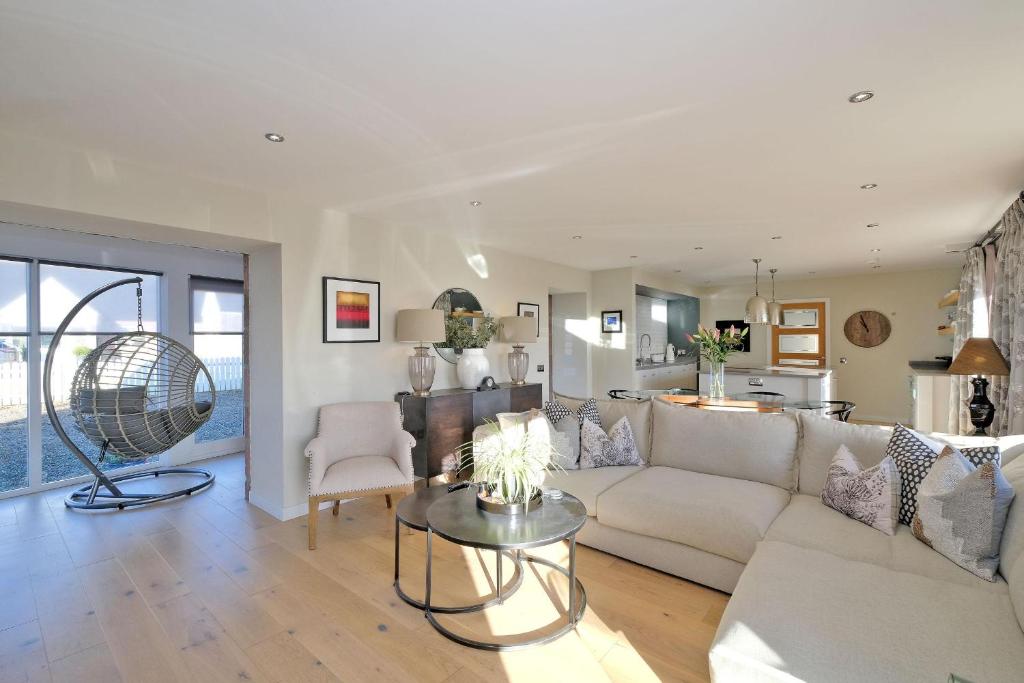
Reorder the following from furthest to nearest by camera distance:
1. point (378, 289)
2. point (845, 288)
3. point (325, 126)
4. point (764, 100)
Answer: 1. point (845, 288)
2. point (378, 289)
3. point (325, 126)
4. point (764, 100)

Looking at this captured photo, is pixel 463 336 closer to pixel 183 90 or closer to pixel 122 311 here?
pixel 183 90

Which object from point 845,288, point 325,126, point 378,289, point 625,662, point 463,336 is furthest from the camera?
point 845,288

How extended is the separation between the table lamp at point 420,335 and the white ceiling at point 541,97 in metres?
0.90

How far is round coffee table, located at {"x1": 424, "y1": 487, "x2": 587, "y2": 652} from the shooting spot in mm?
2059

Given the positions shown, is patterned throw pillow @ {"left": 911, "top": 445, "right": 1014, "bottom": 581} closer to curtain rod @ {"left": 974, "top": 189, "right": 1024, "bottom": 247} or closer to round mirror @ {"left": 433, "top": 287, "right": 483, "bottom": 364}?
curtain rod @ {"left": 974, "top": 189, "right": 1024, "bottom": 247}

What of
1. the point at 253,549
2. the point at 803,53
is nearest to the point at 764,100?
the point at 803,53

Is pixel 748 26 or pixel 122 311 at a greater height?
pixel 748 26

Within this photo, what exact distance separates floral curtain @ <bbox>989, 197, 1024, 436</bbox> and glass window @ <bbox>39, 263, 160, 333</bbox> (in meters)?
7.24

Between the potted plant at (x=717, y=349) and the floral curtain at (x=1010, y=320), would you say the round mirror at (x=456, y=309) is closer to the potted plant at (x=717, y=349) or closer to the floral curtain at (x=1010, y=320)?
the potted plant at (x=717, y=349)

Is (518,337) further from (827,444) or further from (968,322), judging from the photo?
(968,322)

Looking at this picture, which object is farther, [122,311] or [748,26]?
[122,311]

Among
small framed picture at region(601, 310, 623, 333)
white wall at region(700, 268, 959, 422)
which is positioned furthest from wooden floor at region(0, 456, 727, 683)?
white wall at region(700, 268, 959, 422)

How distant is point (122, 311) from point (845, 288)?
1006 cm

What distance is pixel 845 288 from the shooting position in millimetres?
8070
